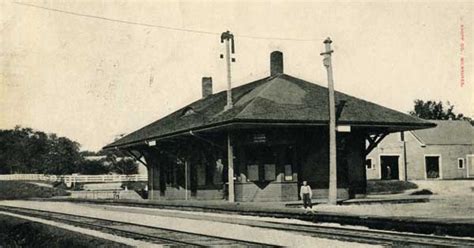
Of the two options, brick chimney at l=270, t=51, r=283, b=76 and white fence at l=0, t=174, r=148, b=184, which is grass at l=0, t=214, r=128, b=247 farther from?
white fence at l=0, t=174, r=148, b=184

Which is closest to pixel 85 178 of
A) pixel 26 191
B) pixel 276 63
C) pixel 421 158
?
pixel 26 191

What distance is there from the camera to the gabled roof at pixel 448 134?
165ft

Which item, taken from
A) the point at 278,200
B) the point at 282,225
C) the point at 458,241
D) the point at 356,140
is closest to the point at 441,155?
the point at 356,140

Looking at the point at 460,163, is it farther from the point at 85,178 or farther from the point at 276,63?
the point at 85,178

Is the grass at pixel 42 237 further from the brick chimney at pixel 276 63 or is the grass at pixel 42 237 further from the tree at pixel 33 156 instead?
the tree at pixel 33 156

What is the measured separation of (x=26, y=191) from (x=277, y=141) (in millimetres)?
38753

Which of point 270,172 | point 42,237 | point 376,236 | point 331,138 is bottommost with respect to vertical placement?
point 42,237

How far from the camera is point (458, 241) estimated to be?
11.3 m

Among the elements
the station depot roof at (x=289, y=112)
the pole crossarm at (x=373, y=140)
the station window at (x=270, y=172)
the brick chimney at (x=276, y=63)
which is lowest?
the station window at (x=270, y=172)

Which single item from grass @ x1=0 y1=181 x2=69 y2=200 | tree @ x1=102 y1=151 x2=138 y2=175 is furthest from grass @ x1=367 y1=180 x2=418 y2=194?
tree @ x1=102 y1=151 x2=138 y2=175

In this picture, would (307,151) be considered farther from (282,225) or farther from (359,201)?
(282,225)

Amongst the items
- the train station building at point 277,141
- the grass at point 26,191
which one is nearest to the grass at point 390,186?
the train station building at point 277,141

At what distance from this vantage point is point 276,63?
31.0m

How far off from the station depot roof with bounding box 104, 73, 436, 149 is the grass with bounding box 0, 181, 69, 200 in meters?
26.6
